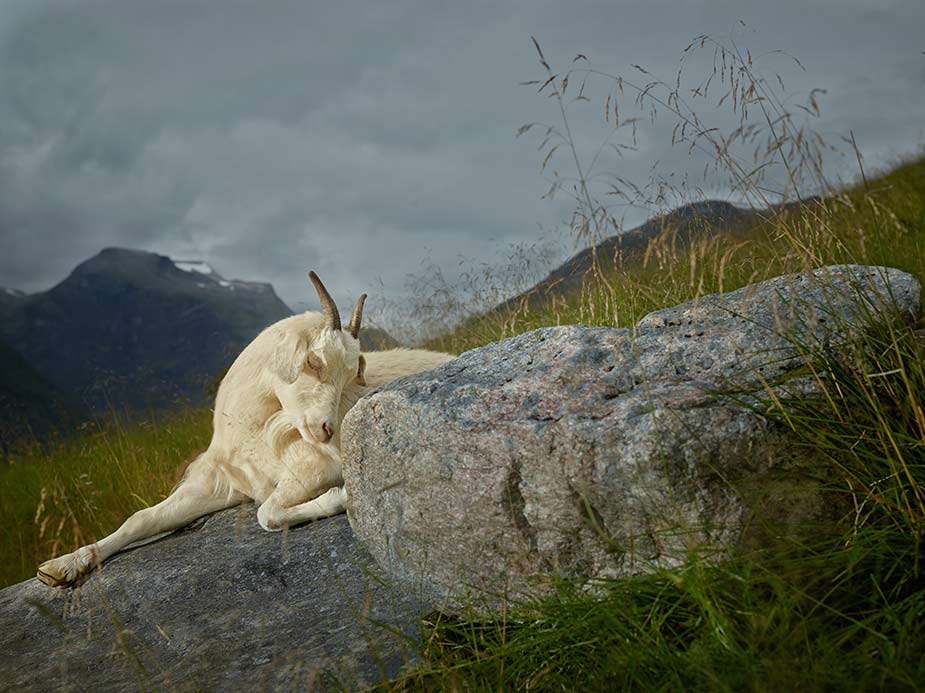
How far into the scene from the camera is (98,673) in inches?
115

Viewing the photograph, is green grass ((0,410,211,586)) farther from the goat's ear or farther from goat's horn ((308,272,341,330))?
goat's horn ((308,272,341,330))

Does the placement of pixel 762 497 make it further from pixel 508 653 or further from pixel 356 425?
pixel 356 425

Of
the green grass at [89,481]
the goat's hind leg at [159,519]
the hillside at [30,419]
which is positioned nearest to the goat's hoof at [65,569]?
the goat's hind leg at [159,519]

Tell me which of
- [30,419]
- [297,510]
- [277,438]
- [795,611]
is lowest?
[795,611]

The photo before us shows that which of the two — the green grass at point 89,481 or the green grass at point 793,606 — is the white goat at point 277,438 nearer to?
the green grass at point 89,481

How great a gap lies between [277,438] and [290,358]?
50 centimetres

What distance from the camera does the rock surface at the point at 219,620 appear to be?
258 cm

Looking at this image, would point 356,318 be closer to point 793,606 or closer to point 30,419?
point 793,606

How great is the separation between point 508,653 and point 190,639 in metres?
1.64

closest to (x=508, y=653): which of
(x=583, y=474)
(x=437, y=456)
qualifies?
(x=583, y=474)

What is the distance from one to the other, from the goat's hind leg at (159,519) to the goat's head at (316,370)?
31.0 inches

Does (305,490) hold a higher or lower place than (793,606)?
higher

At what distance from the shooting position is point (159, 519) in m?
4.23

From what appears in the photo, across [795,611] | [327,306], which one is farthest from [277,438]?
[795,611]
